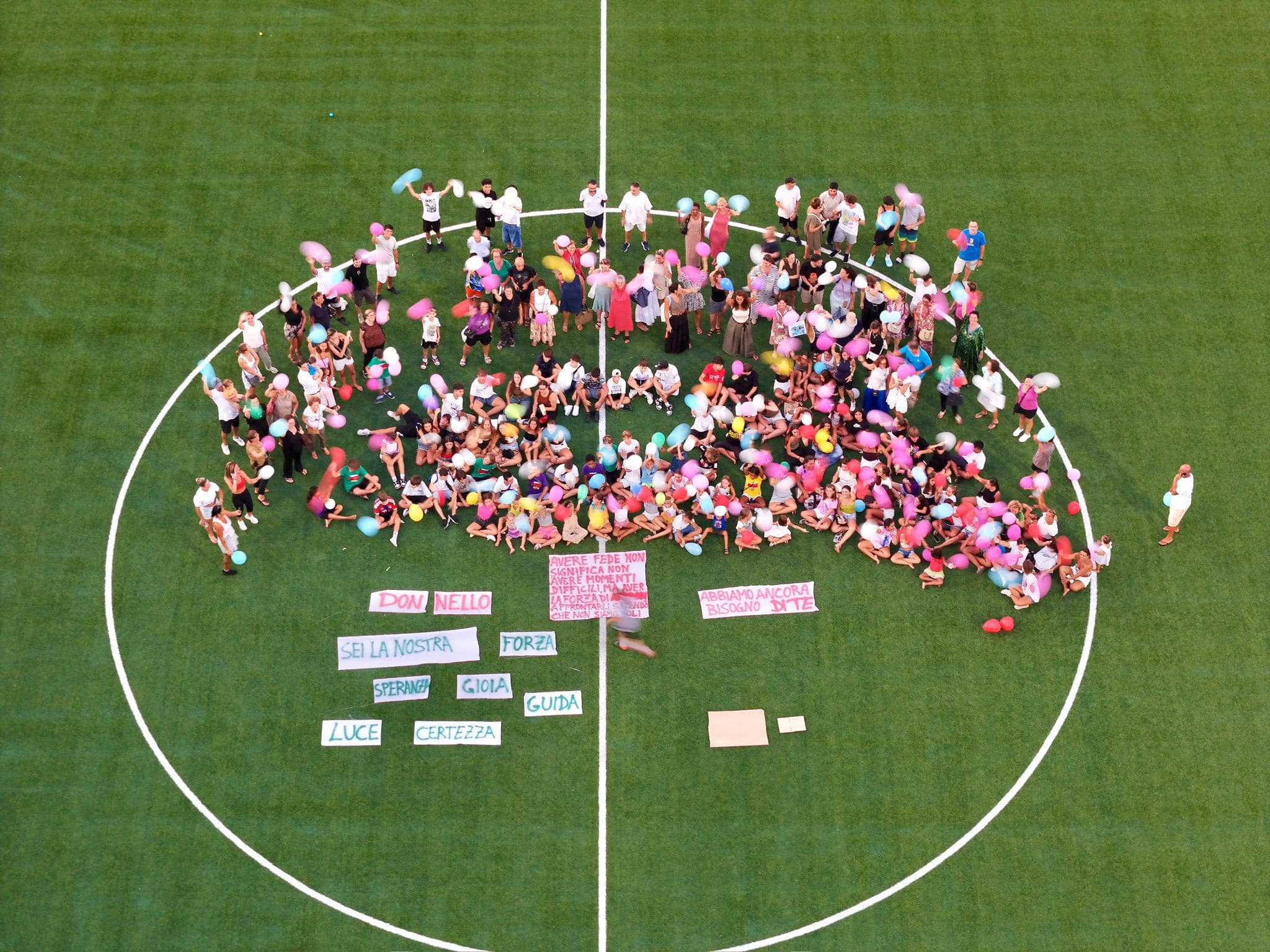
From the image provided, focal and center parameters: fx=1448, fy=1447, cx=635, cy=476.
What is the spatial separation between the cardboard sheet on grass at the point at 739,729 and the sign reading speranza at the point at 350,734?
20.4 ft

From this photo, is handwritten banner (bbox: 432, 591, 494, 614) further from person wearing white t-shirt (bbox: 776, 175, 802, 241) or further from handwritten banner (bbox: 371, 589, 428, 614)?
person wearing white t-shirt (bbox: 776, 175, 802, 241)

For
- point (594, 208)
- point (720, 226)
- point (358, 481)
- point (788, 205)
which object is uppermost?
point (788, 205)

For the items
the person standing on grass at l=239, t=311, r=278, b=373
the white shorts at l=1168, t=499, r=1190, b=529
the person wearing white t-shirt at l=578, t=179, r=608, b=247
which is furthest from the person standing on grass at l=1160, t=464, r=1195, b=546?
the person standing on grass at l=239, t=311, r=278, b=373

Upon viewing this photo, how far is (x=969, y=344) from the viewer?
30859 millimetres

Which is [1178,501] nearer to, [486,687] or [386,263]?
[486,687]

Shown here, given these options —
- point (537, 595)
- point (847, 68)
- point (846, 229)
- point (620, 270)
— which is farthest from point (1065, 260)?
point (537, 595)

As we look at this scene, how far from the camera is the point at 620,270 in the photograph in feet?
109

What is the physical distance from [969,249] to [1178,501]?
279 inches

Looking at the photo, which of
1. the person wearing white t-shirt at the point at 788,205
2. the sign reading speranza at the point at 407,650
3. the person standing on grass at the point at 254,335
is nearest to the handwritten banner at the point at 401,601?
the sign reading speranza at the point at 407,650

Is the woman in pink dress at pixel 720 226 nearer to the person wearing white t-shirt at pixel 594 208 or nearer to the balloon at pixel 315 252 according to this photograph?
the person wearing white t-shirt at pixel 594 208

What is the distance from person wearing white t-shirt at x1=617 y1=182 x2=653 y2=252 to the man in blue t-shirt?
6.87m

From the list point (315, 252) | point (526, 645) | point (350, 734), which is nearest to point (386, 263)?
point (315, 252)

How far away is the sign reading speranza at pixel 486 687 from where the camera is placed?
2727 cm

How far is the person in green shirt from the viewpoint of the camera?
29.3 m
